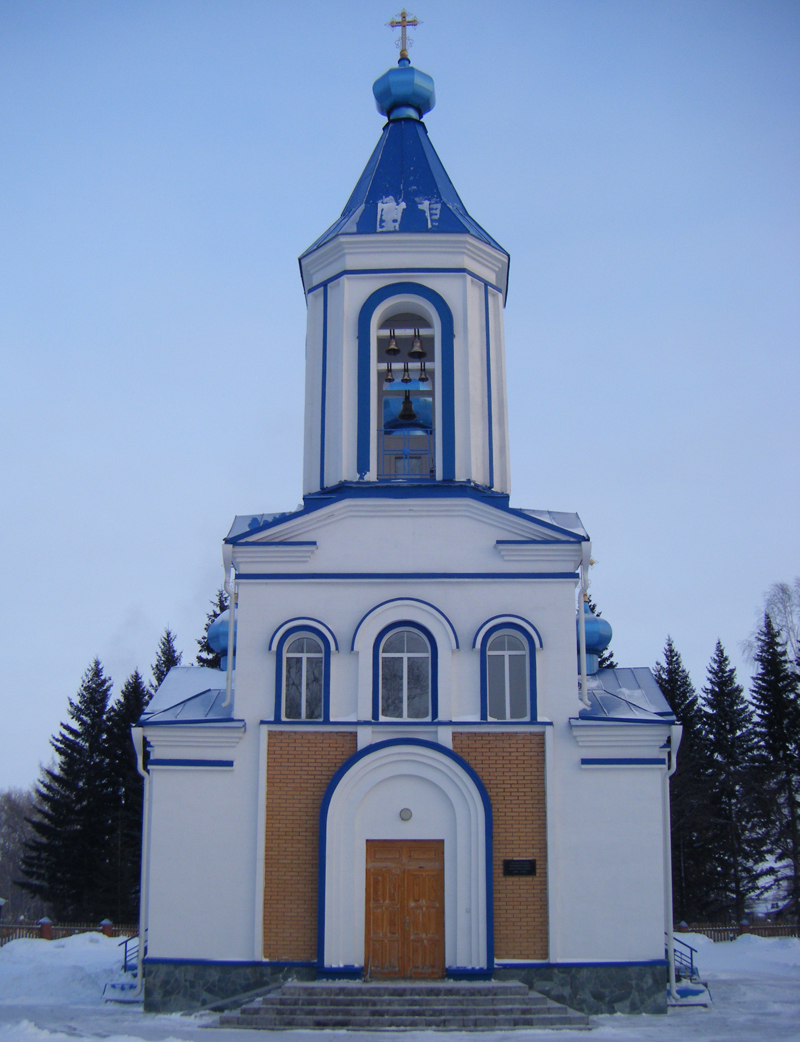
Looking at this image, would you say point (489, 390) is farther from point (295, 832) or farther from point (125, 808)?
point (125, 808)

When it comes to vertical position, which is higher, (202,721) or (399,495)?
(399,495)

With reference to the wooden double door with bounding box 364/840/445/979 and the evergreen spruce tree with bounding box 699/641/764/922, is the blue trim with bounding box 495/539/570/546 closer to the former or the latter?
the wooden double door with bounding box 364/840/445/979

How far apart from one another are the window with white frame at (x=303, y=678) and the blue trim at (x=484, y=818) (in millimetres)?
728

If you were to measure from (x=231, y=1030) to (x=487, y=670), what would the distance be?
15.0 feet

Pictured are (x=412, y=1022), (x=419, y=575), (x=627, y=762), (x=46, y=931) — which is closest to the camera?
(x=412, y=1022)

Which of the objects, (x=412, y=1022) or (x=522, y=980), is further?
(x=522, y=980)

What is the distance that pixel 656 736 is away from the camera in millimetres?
11773

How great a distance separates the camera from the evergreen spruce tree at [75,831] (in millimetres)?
28953

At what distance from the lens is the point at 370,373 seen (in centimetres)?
1341

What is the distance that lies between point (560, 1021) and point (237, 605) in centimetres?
569

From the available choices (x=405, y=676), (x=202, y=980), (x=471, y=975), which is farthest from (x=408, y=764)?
(x=202, y=980)

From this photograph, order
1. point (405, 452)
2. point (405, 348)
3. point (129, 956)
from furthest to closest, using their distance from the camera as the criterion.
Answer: point (129, 956) < point (405, 348) < point (405, 452)

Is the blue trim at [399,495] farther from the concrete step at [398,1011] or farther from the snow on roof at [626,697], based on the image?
the concrete step at [398,1011]

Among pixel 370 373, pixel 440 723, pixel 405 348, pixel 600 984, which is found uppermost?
pixel 405 348
